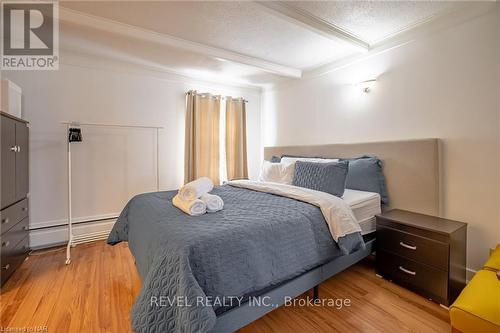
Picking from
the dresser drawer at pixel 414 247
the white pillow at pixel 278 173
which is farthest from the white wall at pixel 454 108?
the white pillow at pixel 278 173

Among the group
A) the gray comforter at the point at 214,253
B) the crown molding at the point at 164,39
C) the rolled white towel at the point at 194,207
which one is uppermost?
the crown molding at the point at 164,39

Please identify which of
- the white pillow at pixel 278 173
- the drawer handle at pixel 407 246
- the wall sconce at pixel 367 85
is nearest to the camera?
the drawer handle at pixel 407 246

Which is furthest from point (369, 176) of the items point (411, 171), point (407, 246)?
point (407, 246)

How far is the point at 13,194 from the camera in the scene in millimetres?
2131

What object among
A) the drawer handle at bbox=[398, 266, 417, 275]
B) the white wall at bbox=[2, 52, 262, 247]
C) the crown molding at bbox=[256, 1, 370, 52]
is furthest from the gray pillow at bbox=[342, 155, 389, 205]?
the white wall at bbox=[2, 52, 262, 247]

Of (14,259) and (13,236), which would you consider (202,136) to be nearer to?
(13,236)

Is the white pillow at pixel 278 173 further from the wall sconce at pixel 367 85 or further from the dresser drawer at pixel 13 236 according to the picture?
the dresser drawer at pixel 13 236

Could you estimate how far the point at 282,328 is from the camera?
1.55m

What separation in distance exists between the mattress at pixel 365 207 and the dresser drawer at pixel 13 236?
3009 millimetres

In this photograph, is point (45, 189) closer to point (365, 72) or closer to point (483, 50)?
point (365, 72)

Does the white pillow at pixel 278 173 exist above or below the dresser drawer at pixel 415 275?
above

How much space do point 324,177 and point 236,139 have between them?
2.16m

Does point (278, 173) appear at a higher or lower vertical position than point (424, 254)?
higher

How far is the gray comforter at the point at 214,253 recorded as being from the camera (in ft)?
3.67
